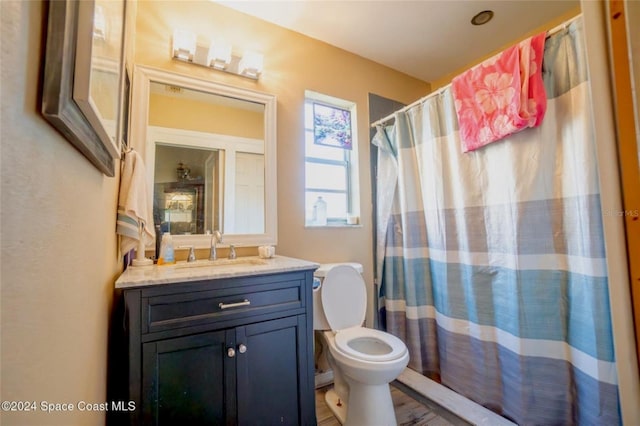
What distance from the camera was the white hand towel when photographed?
1.10 meters

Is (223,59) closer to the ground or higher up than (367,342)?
higher up

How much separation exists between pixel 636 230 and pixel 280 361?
136cm

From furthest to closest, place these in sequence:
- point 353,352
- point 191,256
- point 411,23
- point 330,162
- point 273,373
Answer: point 330,162 → point 411,23 → point 191,256 → point 353,352 → point 273,373

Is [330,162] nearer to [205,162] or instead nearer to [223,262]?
[205,162]

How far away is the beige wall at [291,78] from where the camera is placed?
157 cm

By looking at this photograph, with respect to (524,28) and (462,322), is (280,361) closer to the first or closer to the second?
(462,322)

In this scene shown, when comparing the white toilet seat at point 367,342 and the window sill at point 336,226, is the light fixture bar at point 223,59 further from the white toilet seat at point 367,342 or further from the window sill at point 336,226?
the white toilet seat at point 367,342

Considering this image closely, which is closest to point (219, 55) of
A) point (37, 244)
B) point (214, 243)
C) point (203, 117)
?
point (203, 117)

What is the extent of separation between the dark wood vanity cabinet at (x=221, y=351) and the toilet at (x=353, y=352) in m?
0.25

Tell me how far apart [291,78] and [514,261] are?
1.89 metres

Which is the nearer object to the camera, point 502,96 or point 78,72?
point 78,72

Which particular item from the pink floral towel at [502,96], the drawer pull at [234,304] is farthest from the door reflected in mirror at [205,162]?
the pink floral towel at [502,96]

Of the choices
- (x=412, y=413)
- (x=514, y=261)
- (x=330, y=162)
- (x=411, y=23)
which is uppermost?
(x=411, y=23)

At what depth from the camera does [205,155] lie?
163 centimetres
